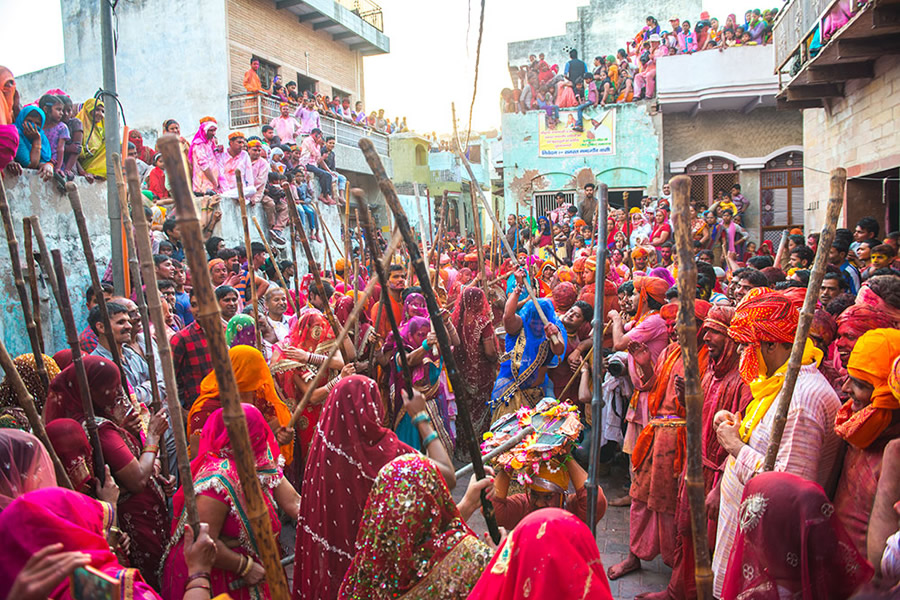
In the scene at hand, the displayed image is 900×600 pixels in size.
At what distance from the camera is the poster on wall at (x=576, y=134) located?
19.5 meters

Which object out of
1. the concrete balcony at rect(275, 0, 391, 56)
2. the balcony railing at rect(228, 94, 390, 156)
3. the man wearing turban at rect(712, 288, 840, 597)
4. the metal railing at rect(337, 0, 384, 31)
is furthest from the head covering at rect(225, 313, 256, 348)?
the metal railing at rect(337, 0, 384, 31)

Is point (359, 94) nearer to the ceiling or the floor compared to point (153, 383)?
nearer to the ceiling

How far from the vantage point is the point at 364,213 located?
8.05 feet

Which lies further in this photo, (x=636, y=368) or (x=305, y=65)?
(x=305, y=65)

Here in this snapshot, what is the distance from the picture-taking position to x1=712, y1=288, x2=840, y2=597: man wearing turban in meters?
2.44

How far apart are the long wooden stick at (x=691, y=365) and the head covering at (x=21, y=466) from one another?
2.10m

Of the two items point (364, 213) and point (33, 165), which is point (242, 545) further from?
point (33, 165)

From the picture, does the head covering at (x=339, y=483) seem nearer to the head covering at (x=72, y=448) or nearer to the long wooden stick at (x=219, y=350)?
the long wooden stick at (x=219, y=350)

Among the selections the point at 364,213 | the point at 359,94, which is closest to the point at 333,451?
the point at 364,213

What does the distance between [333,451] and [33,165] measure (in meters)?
5.63

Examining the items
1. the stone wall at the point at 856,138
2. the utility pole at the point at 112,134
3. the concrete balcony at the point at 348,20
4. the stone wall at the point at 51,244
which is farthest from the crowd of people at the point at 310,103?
the utility pole at the point at 112,134

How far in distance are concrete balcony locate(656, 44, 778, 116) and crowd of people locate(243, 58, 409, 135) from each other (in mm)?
10101

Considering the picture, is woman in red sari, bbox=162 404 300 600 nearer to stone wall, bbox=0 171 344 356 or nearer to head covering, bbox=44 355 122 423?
head covering, bbox=44 355 122 423

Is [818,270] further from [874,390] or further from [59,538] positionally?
[59,538]
